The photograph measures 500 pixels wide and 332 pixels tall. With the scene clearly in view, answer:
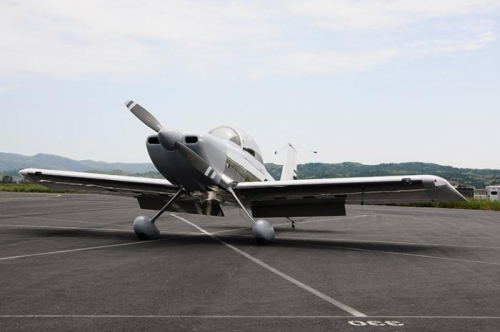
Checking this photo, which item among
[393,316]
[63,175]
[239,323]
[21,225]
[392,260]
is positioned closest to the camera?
[239,323]

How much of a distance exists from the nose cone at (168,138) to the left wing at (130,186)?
195cm

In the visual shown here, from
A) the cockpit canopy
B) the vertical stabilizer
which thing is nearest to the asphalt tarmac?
the cockpit canopy

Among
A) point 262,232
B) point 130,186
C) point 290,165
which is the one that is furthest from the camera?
point 290,165

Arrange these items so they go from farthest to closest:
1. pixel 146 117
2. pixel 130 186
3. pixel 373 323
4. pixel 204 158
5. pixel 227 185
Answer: pixel 130 186 < pixel 227 185 < pixel 146 117 < pixel 204 158 < pixel 373 323

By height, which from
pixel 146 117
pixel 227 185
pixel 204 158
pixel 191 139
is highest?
pixel 146 117

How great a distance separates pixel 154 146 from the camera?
12844 mm

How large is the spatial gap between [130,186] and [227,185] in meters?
2.96

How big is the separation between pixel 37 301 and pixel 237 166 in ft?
28.5

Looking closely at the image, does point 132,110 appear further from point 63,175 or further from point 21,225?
point 21,225

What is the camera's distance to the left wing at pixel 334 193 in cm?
1286

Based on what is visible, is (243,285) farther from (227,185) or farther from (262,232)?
(227,185)

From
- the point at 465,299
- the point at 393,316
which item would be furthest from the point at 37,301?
the point at 465,299

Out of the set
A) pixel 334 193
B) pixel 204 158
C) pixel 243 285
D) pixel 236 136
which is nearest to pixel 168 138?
pixel 204 158

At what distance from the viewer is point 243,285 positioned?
746 centimetres
